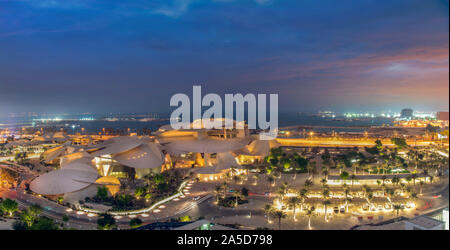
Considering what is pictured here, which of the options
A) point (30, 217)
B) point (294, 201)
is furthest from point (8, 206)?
point (294, 201)

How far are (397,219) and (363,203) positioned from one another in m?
2.10

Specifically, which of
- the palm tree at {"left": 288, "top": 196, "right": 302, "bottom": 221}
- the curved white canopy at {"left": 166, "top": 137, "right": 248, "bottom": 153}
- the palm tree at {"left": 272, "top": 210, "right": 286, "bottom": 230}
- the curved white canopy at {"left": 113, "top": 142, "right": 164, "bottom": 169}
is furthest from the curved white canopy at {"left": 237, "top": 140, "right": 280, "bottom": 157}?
the palm tree at {"left": 272, "top": 210, "right": 286, "bottom": 230}

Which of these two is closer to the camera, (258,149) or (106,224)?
(106,224)

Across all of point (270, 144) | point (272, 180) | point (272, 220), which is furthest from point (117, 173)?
point (270, 144)

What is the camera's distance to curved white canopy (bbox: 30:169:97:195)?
55.2ft

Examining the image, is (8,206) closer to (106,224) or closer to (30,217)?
(30,217)

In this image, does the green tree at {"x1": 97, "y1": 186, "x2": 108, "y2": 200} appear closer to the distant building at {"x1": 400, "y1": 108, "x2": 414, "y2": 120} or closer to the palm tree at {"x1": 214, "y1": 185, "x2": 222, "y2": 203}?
the palm tree at {"x1": 214, "y1": 185, "x2": 222, "y2": 203}

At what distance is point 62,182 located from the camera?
56.0ft

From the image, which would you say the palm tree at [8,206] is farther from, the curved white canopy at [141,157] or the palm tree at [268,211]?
the palm tree at [268,211]

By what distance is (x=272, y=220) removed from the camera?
1408cm

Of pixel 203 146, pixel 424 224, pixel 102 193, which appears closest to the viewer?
pixel 424 224

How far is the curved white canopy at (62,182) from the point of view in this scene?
16828 millimetres
